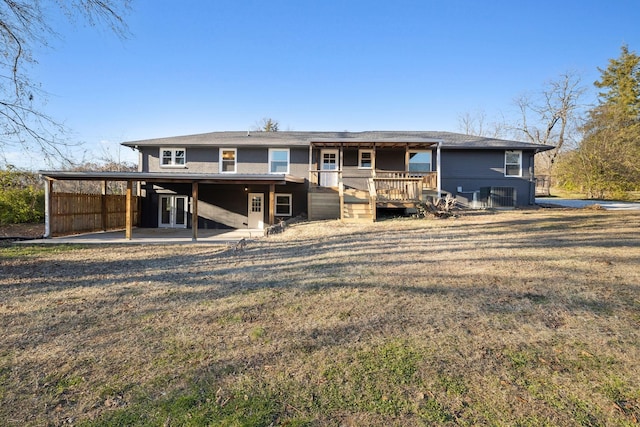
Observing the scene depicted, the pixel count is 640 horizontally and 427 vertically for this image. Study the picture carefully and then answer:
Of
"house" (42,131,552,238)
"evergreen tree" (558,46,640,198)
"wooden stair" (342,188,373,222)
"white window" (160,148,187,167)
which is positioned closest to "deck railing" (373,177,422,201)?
"wooden stair" (342,188,373,222)

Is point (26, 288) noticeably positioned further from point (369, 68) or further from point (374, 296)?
point (369, 68)

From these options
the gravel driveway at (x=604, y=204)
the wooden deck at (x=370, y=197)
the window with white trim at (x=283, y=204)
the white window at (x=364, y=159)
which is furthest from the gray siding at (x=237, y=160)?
the gravel driveway at (x=604, y=204)

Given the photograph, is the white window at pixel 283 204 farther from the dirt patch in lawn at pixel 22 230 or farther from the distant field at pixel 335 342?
the distant field at pixel 335 342

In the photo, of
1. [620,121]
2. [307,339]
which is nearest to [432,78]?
[620,121]

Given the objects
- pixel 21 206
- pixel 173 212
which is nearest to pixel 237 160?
pixel 173 212

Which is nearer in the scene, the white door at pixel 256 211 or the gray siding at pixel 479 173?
the gray siding at pixel 479 173

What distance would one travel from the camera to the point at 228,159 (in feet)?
55.2

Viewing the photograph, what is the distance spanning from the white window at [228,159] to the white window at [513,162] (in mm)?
13343

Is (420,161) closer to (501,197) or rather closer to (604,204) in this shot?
(501,197)

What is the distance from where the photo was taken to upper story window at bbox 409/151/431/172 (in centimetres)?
1655

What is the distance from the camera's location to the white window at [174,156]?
16.9 meters

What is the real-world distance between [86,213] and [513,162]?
64.1ft

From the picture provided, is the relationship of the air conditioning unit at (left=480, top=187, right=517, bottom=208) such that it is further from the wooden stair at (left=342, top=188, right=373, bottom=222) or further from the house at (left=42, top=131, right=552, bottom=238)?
the wooden stair at (left=342, top=188, right=373, bottom=222)

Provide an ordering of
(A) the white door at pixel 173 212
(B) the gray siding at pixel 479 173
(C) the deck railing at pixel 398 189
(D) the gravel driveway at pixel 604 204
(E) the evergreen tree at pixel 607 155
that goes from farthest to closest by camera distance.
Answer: (E) the evergreen tree at pixel 607 155 → (A) the white door at pixel 173 212 → (B) the gray siding at pixel 479 173 → (D) the gravel driveway at pixel 604 204 → (C) the deck railing at pixel 398 189
